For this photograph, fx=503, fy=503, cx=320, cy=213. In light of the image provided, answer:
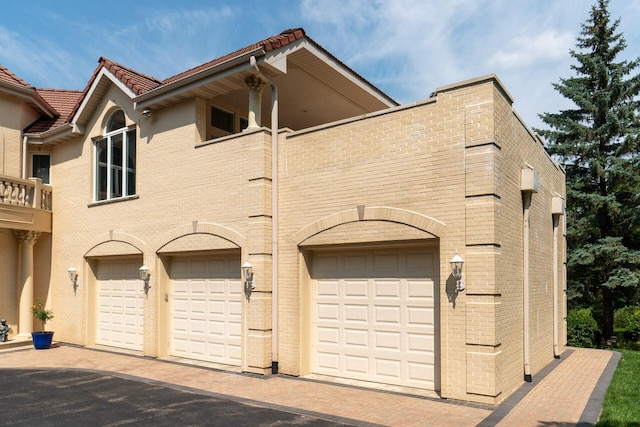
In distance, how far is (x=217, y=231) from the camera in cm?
1192

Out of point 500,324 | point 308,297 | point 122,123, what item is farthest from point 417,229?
point 122,123

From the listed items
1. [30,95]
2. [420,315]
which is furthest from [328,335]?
[30,95]

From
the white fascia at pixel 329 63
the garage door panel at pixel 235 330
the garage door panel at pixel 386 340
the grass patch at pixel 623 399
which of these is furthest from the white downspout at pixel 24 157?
the grass patch at pixel 623 399

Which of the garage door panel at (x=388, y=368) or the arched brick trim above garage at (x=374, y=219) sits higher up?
the arched brick trim above garage at (x=374, y=219)

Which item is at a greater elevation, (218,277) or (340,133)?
(340,133)

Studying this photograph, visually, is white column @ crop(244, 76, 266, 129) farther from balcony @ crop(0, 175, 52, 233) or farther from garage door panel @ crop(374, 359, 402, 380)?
balcony @ crop(0, 175, 52, 233)

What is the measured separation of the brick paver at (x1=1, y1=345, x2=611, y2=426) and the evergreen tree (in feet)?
29.3

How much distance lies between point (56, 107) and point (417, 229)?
1541cm

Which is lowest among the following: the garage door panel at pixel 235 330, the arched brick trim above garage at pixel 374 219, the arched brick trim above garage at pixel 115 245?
the garage door panel at pixel 235 330

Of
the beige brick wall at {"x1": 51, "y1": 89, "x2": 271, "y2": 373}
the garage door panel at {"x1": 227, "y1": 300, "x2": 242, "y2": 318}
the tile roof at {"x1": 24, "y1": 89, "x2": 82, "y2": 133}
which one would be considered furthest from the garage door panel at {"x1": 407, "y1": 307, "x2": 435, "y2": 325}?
the tile roof at {"x1": 24, "y1": 89, "x2": 82, "y2": 133}

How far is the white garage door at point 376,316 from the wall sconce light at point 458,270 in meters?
0.73

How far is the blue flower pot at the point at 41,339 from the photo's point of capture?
578 inches

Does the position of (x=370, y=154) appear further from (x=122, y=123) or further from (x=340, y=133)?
(x=122, y=123)

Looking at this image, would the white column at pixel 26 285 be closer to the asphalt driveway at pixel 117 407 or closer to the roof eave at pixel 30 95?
the roof eave at pixel 30 95
